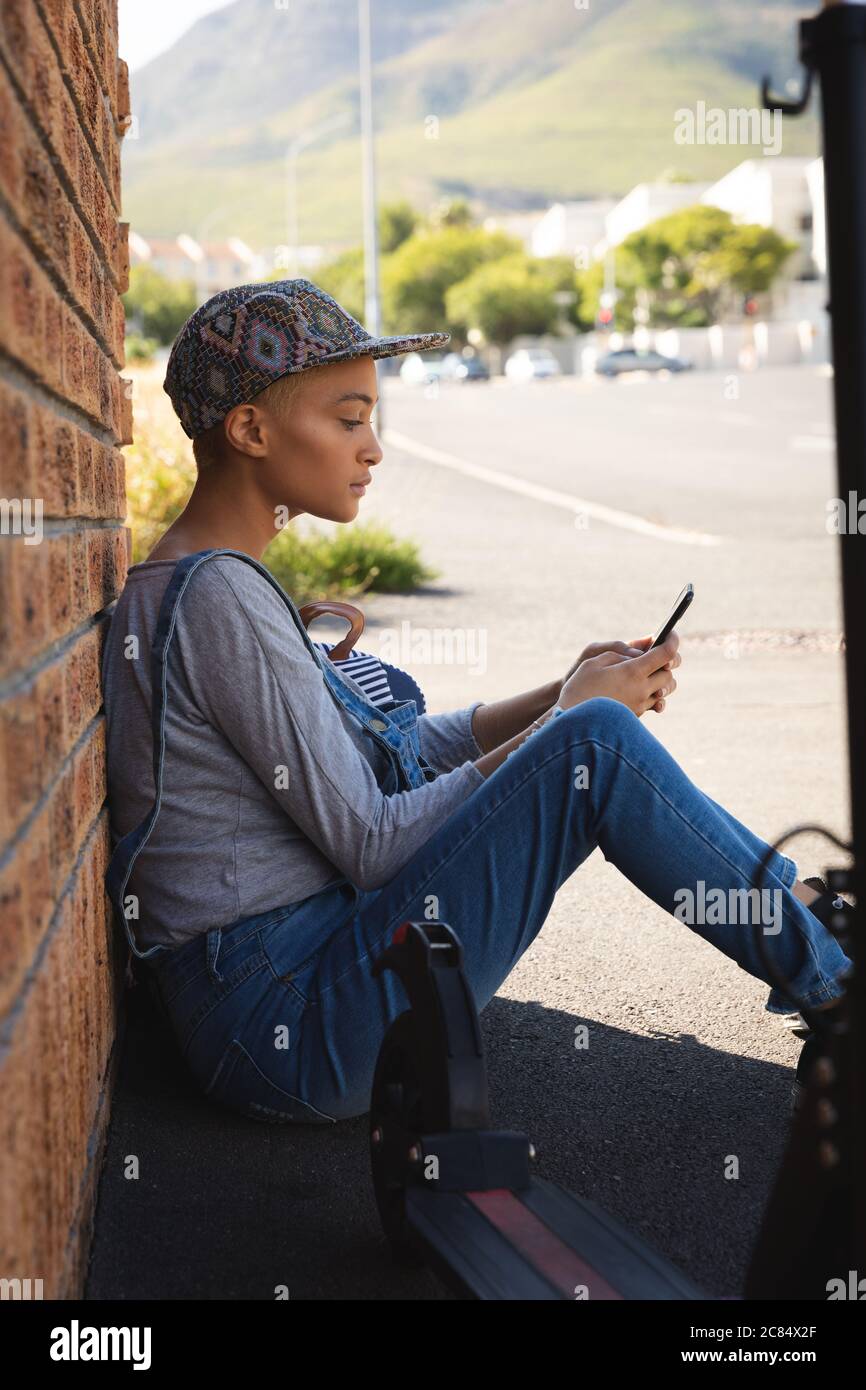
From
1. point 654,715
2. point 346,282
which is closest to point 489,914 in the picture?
point 654,715

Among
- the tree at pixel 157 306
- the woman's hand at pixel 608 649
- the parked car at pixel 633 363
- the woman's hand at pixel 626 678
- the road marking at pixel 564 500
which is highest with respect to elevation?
the tree at pixel 157 306

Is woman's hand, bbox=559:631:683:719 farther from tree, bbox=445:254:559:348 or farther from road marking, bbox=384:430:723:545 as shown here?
tree, bbox=445:254:559:348

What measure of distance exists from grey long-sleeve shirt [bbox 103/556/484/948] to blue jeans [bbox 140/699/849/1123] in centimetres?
7

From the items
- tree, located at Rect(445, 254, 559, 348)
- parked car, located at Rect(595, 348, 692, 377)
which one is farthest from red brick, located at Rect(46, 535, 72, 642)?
tree, located at Rect(445, 254, 559, 348)

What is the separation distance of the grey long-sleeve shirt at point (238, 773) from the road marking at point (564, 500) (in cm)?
914

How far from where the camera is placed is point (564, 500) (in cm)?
1791

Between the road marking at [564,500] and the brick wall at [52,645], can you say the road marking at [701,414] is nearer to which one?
the road marking at [564,500]

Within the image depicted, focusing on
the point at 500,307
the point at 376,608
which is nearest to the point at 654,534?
the point at 376,608

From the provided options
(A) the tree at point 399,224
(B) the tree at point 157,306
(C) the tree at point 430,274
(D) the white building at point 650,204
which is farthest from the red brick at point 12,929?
(A) the tree at point 399,224

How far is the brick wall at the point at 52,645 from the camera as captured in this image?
1663mm

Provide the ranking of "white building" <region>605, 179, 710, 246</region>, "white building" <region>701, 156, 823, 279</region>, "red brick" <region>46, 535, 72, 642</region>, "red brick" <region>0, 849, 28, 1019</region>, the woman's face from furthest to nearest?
"white building" <region>605, 179, 710, 246</region>
"white building" <region>701, 156, 823, 279</region>
the woman's face
"red brick" <region>46, 535, 72, 642</region>
"red brick" <region>0, 849, 28, 1019</region>

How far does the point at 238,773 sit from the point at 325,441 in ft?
2.00

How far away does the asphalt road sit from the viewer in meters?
2.88
